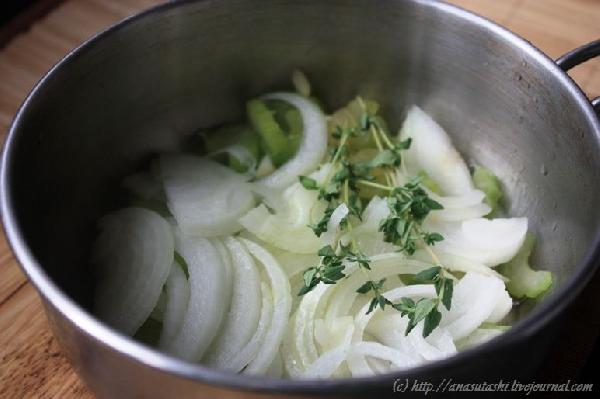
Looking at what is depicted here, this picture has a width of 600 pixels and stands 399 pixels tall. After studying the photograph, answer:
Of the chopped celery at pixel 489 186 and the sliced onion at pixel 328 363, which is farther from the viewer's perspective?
the chopped celery at pixel 489 186

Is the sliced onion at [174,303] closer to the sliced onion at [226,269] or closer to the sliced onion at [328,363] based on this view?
the sliced onion at [226,269]

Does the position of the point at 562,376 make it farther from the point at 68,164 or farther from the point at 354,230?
→ the point at 68,164

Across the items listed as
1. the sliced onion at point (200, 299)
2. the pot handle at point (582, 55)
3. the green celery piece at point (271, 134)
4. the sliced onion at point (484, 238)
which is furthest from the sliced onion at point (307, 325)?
the pot handle at point (582, 55)

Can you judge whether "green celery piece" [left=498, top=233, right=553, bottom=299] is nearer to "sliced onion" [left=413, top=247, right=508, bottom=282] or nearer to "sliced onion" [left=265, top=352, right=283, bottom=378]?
"sliced onion" [left=413, top=247, right=508, bottom=282]

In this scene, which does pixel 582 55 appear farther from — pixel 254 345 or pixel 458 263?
pixel 254 345
